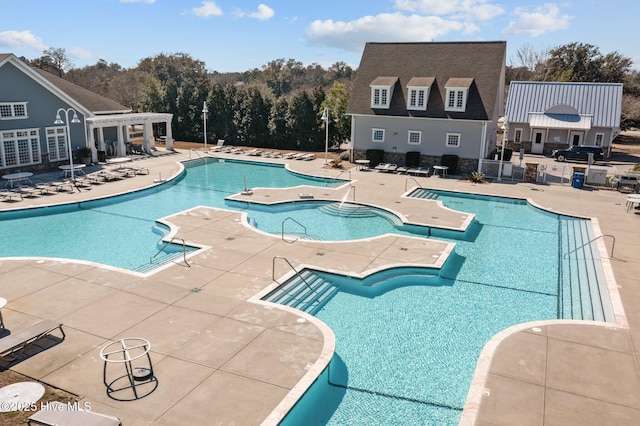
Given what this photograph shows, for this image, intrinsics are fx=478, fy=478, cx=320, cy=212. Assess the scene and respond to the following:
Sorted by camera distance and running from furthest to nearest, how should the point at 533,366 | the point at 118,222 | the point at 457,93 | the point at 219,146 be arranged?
the point at 219,146
the point at 457,93
the point at 118,222
the point at 533,366

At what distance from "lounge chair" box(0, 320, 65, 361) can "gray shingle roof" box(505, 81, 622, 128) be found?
36.9m

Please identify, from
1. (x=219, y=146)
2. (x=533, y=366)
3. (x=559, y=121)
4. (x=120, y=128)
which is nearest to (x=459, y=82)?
(x=559, y=121)

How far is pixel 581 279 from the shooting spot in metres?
16.1

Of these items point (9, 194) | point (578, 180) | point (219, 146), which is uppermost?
point (219, 146)

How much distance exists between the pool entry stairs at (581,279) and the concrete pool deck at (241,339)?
23.7 inches

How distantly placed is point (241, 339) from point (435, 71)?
27.5m

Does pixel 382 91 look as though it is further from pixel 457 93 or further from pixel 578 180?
pixel 578 180

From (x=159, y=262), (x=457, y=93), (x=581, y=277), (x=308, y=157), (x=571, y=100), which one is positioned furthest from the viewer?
(x=571, y=100)

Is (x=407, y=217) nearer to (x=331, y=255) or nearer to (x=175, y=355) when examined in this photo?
(x=331, y=255)

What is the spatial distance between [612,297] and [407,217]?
9.38 metres

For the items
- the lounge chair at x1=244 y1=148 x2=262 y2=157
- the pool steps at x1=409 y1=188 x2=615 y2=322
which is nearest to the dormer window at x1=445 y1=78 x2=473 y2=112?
the pool steps at x1=409 y1=188 x2=615 y2=322

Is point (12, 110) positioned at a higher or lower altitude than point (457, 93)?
lower

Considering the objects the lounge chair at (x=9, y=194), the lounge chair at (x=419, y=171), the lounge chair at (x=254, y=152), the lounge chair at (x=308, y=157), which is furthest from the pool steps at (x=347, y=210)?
the lounge chair at (x=254, y=152)

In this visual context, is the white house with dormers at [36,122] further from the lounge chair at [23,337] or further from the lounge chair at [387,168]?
the lounge chair at [23,337]
